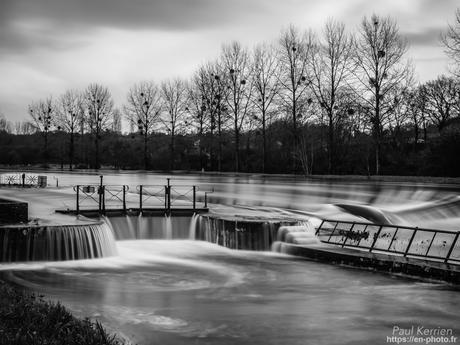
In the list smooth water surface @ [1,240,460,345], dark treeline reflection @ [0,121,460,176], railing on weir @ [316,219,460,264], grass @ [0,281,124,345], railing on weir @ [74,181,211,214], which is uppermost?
dark treeline reflection @ [0,121,460,176]

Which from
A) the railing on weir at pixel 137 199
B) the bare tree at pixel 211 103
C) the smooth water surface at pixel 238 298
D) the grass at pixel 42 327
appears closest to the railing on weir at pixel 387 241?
the smooth water surface at pixel 238 298

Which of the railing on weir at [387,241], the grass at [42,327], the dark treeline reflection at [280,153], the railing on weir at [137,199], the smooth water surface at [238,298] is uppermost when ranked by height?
the dark treeline reflection at [280,153]

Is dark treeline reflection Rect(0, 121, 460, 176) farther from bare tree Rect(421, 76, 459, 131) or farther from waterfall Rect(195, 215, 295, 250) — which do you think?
waterfall Rect(195, 215, 295, 250)

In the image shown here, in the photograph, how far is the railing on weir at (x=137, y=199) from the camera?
23406 mm

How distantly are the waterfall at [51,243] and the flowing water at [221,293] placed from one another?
0.32 meters

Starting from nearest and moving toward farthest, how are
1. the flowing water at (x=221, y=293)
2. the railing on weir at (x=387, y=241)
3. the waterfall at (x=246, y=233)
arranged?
the flowing water at (x=221, y=293)
the railing on weir at (x=387, y=241)
the waterfall at (x=246, y=233)

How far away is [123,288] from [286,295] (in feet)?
13.2

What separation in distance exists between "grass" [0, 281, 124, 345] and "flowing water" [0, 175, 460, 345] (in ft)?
6.18

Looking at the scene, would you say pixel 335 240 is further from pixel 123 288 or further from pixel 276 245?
pixel 123 288

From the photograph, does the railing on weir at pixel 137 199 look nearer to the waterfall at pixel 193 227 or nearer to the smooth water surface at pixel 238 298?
the waterfall at pixel 193 227

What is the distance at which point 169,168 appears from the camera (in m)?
73.8

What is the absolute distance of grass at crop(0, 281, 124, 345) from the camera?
22.0ft

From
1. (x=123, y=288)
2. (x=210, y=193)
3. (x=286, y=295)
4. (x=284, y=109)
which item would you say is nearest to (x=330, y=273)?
(x=286, y=295)

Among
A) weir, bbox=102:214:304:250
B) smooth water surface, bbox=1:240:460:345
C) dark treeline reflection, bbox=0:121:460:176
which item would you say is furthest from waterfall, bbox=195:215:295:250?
dark treeline reflection, bbox=0:121:460:176
